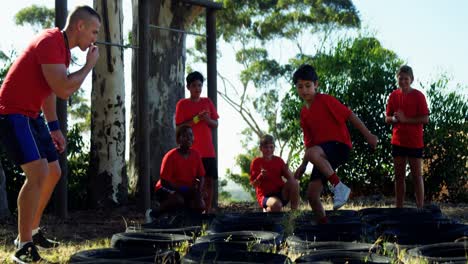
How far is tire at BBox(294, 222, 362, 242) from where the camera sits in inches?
233

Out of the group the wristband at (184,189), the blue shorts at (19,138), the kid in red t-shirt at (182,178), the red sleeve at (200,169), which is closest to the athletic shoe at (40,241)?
the blue shorts at (19,138)

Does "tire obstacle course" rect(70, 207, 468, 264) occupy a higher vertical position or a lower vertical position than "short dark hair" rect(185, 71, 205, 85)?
lower

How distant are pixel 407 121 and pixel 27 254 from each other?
518 centimetres

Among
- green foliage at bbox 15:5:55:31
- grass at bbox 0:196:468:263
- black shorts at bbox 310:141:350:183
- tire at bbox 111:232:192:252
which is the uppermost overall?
green foliage at bbox 15:5:55:31

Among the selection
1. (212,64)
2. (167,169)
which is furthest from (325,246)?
(212,64)

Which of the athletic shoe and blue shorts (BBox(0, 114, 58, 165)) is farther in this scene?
the athletic shoe

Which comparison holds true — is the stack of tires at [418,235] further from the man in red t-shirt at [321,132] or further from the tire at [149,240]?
the tire at [149,240]

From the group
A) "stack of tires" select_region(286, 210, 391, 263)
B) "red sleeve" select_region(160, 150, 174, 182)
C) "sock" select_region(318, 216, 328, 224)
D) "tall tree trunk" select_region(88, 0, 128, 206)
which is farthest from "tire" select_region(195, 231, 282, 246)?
"tall tree trunk" select_region(88, 0, 128, 206)

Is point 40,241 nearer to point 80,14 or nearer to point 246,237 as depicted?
point 246,237

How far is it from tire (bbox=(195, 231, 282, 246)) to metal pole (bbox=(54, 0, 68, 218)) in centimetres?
403

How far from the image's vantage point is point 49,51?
525 centimetres

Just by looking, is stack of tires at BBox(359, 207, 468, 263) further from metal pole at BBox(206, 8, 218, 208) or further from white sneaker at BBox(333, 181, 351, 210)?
metal pole at BBox(206, 8, 218, 208)

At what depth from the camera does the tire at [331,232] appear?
5910mm

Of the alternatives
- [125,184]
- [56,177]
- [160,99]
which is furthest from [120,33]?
[56,177]
